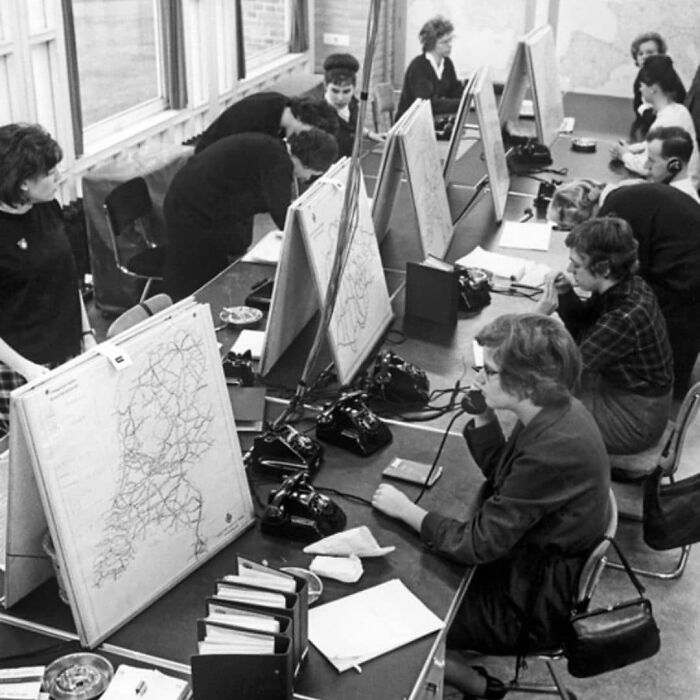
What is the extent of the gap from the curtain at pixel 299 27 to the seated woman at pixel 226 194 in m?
4.72

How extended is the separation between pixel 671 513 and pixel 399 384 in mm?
921

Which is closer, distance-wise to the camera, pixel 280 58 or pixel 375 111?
pixel 375 111

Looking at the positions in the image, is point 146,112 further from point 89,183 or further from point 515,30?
point 515,30

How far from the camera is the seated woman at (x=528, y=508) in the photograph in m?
2.52

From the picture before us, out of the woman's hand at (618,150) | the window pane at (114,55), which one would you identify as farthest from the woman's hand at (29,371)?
the window pane at (114,55)

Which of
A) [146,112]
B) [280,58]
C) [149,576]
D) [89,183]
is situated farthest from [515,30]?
[149,576]

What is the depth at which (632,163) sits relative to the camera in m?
5.91

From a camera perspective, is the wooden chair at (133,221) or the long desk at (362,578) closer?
the long desk at (362,578)

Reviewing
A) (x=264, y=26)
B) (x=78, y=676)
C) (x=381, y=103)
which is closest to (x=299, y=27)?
(x=264, y=26)

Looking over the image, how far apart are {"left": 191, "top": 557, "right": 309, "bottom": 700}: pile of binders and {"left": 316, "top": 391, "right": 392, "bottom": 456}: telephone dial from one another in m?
0.88

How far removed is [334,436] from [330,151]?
1.71m

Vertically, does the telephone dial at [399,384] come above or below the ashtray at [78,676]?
below

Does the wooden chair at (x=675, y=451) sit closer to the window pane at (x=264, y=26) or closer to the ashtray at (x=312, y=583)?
the ashtray at (x=312, y=583)

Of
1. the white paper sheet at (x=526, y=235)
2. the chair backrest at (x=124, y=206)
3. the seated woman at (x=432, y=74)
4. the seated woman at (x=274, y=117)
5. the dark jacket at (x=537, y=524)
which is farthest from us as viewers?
the seated woman at (x=432, y=74)
